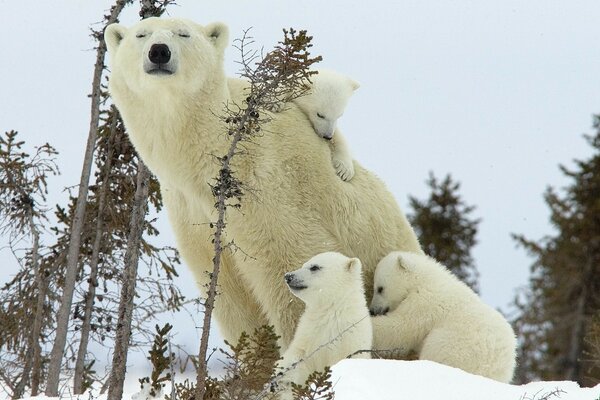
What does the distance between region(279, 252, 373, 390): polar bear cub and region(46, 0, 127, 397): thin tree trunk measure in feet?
10.5

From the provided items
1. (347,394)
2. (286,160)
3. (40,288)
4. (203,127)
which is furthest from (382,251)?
(40,288)

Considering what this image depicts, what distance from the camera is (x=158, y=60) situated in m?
7.09

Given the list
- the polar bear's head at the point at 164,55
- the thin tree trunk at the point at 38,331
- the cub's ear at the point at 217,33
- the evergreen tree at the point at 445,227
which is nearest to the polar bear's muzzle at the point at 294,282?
the polar bear's head at the point at 164,55

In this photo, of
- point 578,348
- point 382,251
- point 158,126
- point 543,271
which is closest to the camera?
point 158,126

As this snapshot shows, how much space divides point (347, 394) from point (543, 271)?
19.8 metres

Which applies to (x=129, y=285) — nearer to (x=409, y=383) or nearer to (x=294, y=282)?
(x=294, y=282)

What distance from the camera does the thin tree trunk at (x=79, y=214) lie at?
9531 mm

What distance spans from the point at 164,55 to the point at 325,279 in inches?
76.8

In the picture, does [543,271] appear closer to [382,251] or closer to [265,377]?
[382,251]

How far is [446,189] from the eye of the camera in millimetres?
23438

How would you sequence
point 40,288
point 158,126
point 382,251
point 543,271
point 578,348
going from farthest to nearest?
point 543,271 < point 578,348 < point 40,288 < point 382,251 < point 158,126

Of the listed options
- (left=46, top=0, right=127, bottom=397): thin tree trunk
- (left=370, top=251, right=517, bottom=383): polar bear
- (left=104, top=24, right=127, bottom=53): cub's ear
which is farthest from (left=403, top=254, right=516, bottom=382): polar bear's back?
(left=46, top=0, right=127, bottom=397): thin tree trunk

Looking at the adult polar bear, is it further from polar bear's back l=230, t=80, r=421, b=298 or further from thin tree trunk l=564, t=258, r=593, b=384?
thin tree trunk l=564, t=258, r=593, b=384

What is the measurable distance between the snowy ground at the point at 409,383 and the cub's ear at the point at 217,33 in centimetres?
295
